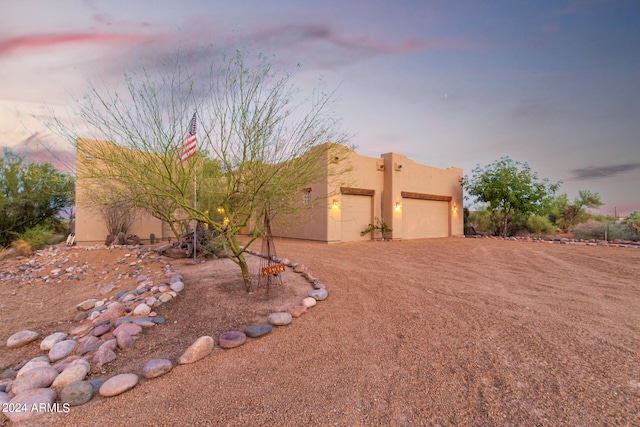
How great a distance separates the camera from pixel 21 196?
11.6 metres

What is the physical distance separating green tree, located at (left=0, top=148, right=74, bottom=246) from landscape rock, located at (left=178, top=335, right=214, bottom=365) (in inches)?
455

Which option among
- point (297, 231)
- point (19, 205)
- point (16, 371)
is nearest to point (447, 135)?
point (297, 231)

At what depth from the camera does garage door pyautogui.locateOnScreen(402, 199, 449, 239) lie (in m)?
17.0

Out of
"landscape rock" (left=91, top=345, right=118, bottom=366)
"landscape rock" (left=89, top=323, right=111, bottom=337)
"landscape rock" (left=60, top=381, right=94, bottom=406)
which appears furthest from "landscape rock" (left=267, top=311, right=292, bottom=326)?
"landscape rock" (left=89, top=323, right=111, bottom=337)

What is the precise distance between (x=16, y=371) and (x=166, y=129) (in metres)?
3.41

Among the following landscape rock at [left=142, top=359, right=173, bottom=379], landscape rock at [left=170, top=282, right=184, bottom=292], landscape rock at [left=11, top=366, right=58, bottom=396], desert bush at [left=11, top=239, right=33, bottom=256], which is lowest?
landscape rock at [left=11, top=366, right=58, bottom=396]

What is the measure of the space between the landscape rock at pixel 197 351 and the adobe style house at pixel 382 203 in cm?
940

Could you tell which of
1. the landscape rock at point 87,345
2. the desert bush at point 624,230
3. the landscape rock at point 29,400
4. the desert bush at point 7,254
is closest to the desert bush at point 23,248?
the desert bush at point 7,254

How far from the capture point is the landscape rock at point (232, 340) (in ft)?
10.7

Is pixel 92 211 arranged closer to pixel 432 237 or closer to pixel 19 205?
pixel 19 205

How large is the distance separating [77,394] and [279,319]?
2060 mm

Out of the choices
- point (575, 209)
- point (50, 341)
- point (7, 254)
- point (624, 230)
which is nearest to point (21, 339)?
point (50, 341)

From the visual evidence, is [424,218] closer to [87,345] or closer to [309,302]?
[309,302]

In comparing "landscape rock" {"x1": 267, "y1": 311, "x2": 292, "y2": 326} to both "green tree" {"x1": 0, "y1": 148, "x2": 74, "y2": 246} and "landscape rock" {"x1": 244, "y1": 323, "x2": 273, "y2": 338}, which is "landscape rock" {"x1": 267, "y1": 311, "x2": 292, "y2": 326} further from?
"green tree" {"x1": 0, "y1": 148, "x2": 74, "y2": 246}
